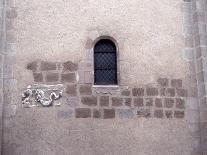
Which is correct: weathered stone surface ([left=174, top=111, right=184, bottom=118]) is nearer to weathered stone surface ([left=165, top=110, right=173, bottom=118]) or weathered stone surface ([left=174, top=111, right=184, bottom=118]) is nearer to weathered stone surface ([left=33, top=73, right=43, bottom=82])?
weathered stone surface ([left=165, top=110, right=173, bottom=118])

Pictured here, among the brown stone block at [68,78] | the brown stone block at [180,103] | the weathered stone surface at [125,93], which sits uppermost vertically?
the brown stone block at [68,78]

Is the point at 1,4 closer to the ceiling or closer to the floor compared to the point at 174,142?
closer to the ceiling

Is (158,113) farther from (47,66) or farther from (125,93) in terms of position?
(47,66)

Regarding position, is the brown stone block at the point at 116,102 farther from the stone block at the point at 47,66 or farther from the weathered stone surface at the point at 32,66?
the weathered stone surface at the point at 32,66

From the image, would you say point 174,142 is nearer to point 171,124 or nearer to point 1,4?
point 171,124

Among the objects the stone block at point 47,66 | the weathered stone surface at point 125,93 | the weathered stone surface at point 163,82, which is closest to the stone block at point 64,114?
the stone block at point 47,66

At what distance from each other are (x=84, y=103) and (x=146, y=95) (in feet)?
3.29

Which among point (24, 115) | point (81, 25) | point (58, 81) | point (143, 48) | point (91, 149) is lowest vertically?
point (91, 149)

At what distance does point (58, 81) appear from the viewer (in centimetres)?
591

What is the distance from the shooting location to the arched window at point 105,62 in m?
6.05

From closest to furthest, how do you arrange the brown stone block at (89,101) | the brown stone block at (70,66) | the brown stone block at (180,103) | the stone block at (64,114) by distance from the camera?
the stone block at (64,114), the brown stone block at (89,101), the brown stone block at (70,66), the brown stone block at (180,103)

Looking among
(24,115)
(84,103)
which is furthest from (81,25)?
(24,115)

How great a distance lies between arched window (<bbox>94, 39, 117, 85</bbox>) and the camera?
6051 millimetres

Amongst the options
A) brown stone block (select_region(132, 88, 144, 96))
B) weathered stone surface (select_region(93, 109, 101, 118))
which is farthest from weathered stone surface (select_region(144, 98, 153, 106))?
weathered stone surface (select_region(93, 109, 101, 118))
